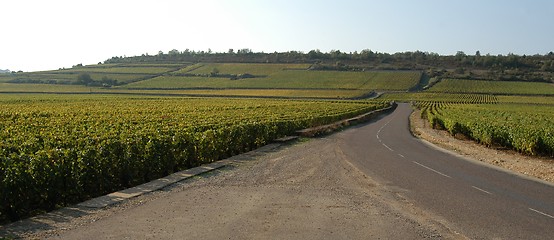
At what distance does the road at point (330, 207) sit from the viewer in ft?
33.5

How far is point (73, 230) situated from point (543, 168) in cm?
1844

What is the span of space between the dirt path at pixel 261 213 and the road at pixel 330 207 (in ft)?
0.07

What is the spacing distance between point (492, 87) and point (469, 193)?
473 feet

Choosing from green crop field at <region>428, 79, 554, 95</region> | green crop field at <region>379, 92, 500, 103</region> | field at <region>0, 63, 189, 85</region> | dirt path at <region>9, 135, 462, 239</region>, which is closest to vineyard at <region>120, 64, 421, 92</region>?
field at <region>0, 63, 189, 85</region>

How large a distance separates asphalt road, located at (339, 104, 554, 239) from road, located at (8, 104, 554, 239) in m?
0.03

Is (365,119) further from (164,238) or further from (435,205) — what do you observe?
Result: (164,238)

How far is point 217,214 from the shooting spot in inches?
452

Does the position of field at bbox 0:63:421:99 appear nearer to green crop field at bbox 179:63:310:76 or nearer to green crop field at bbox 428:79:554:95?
green crop field at bbox 179:63:310:76

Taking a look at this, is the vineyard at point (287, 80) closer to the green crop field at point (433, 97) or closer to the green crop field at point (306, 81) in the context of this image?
the green crop field at point (306, 81)

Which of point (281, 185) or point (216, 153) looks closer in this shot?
point (281, 185)

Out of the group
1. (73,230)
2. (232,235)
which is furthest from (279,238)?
(73,230)

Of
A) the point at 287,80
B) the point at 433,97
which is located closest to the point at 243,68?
the point at 287,80

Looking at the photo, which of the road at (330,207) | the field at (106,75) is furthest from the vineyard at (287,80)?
the road at (330,207)

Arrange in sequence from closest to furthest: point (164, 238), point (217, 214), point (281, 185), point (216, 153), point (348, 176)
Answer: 1. point (164, 238)
2. point (217, 214)
3. point (281, 185)
4. point (348, 176)
5. point (216, 153)
